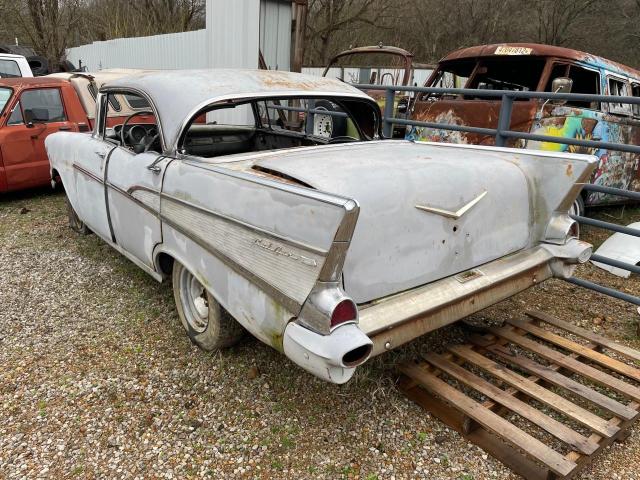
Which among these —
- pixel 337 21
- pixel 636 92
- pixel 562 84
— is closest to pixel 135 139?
pixel 562 84

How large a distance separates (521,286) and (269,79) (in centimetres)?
214

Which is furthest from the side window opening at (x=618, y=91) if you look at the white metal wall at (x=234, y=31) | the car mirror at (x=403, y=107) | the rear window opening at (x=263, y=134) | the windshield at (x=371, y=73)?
the white metal wall at (x=234, y=31)

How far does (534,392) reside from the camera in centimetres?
251

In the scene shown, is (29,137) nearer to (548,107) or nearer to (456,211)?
(456,211)

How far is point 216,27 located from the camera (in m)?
9.75

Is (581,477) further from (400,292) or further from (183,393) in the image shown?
(183,393)

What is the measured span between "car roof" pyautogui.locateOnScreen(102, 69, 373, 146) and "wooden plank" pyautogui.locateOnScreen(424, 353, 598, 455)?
197cm

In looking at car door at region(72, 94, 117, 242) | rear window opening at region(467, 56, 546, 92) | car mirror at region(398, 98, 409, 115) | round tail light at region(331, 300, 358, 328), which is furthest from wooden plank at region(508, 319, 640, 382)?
car mirror at region(398, 98, 409, 115)

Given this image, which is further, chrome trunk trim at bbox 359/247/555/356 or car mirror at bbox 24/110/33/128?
car mirror at bbox 24/110/33/128

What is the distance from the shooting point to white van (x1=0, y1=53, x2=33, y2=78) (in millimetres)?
8914

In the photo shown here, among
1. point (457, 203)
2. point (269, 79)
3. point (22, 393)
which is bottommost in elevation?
point (22, 393)

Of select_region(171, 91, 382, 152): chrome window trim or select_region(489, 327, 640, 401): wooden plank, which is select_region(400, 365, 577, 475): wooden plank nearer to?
select_region(489, 327, 640, 401): wooden plank

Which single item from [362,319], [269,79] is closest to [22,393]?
[362,319]

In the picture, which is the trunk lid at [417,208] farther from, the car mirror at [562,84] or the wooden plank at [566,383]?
the car mirror at [562,84]
